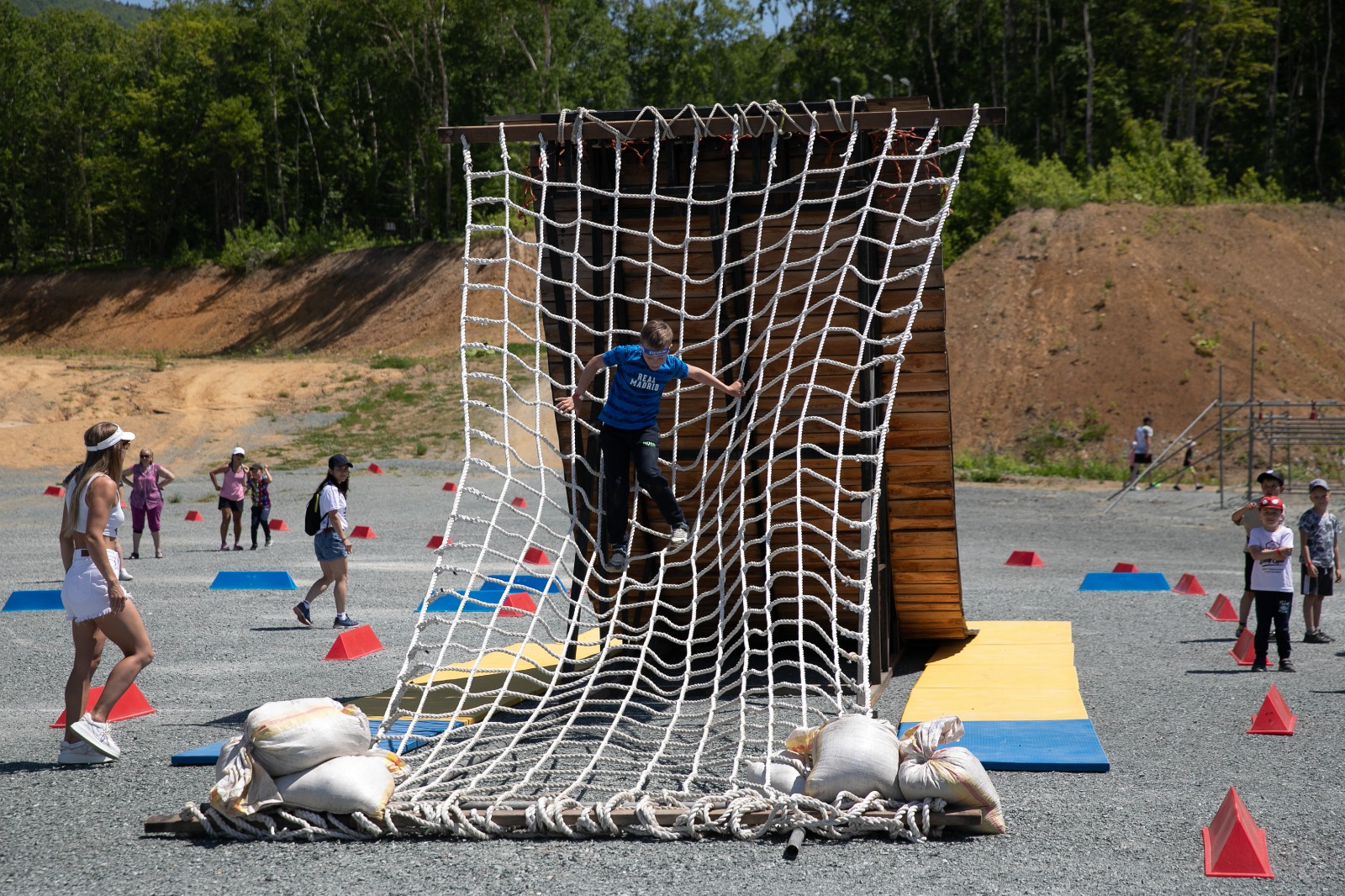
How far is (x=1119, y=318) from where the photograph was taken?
28.1 m

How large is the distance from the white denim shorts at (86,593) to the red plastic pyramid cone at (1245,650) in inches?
246

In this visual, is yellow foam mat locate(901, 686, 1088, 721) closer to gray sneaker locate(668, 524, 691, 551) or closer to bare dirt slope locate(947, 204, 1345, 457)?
gray sneaker locate(668, 524, 691, 551)

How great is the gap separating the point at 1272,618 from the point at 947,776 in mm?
4055

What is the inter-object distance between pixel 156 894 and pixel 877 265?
4.75 meters

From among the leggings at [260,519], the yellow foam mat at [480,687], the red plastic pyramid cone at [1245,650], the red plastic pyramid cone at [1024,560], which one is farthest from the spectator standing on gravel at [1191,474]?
the yellow foam mat at [480,687]

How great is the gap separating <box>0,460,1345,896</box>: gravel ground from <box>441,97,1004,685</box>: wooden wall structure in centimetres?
106

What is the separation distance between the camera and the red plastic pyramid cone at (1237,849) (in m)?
3.81

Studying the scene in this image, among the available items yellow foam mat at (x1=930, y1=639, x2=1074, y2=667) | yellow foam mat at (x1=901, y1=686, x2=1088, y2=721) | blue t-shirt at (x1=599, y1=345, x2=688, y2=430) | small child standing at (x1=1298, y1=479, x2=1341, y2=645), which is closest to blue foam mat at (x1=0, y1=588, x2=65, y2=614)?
blue t-shirt at (x1=599, y1=345, x2=688, y2=430)

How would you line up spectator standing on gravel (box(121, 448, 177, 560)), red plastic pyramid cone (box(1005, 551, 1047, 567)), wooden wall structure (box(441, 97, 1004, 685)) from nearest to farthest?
wooden wall structure (box(441, 97, 1004, 685)) → red plastic pyramid cone (box(1005, 551, 1047, 567)) → spectator standing on gravel (box(121, 448, 177, 560))

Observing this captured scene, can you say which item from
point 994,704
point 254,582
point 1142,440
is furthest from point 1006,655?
point 1142,440

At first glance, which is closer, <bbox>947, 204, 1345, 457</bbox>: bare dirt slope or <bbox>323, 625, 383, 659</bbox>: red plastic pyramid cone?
<bbox>323, 625, 383, 659</bbox>: red plastic pyramid cone

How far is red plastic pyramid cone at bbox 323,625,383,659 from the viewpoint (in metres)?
7.83

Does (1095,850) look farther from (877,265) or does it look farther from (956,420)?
(956,420)

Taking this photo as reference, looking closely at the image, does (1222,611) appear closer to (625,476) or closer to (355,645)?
(625,476)
